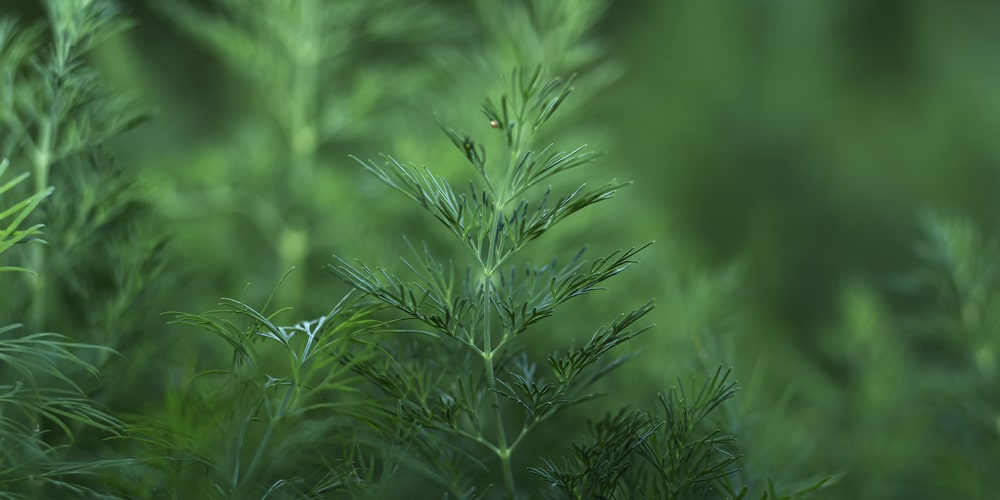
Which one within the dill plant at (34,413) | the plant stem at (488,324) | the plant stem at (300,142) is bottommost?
the dill plant at (34,413)

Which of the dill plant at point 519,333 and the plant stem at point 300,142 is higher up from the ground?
the plant stem at point 300,142

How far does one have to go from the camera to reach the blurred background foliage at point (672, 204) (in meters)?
0.37

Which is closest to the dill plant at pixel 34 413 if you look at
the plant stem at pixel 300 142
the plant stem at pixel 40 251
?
the plant stem at pixel 40 251

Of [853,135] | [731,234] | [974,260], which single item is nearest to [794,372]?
[974,260]

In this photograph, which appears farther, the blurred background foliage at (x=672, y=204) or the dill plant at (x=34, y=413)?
the blurred background foliage at (x=672, y=204)

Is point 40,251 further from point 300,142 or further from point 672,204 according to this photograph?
point 672,204

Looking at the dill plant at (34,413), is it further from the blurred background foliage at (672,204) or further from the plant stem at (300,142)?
the plant stem at (300,142)

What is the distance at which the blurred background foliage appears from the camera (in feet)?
1.22

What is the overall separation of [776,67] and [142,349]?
75 centimetres

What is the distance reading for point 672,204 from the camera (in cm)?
77

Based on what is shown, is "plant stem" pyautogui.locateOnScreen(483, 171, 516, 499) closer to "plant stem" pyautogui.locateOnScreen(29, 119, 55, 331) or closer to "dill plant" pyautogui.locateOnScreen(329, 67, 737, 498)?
"dill plant" pyautogui.locateOnScreen(329, 67, 737, 498)

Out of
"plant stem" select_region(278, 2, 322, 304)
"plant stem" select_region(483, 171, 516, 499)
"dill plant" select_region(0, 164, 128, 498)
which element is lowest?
"dill plant" select_region(0, 164, 128, 498)

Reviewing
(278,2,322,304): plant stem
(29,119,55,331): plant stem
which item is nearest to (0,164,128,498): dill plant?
(29,119,55,331): plant stem

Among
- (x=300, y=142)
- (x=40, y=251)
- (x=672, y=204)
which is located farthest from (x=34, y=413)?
(x=672, y=204)
